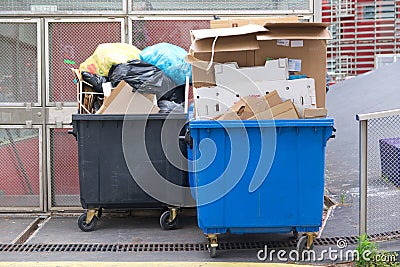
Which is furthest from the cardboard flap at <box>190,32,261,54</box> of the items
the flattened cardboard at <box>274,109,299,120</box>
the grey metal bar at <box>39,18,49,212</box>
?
the grey metal bar at <box>39,18,49,212</box>

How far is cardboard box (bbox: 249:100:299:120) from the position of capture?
13.9 ft

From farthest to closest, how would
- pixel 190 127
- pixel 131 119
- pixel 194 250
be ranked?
pixel 131 119 < pixel 194 250 < pixel 190 127

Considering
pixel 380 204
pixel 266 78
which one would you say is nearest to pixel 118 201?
pixel 266 78

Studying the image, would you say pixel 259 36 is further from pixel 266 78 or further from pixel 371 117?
pixel 371 117

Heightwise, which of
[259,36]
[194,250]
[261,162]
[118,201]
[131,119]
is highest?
[259,36]

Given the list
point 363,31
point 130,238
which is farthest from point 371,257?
point 363,31

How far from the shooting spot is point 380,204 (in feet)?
14.7

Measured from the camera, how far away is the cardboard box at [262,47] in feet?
14.5

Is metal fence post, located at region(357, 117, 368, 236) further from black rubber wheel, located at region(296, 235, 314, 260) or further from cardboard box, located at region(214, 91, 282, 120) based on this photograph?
cardboard box, located at region(214, 91, 282, 120)

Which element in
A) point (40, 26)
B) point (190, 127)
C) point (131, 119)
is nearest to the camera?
point (190, 127)

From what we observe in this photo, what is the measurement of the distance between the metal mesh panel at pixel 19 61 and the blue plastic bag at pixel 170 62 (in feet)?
3.56

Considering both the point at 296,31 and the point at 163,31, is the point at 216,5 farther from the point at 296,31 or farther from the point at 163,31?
the point at 296,31

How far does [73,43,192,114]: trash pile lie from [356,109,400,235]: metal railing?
1481 millimetres

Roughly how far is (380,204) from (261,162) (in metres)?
0.95
